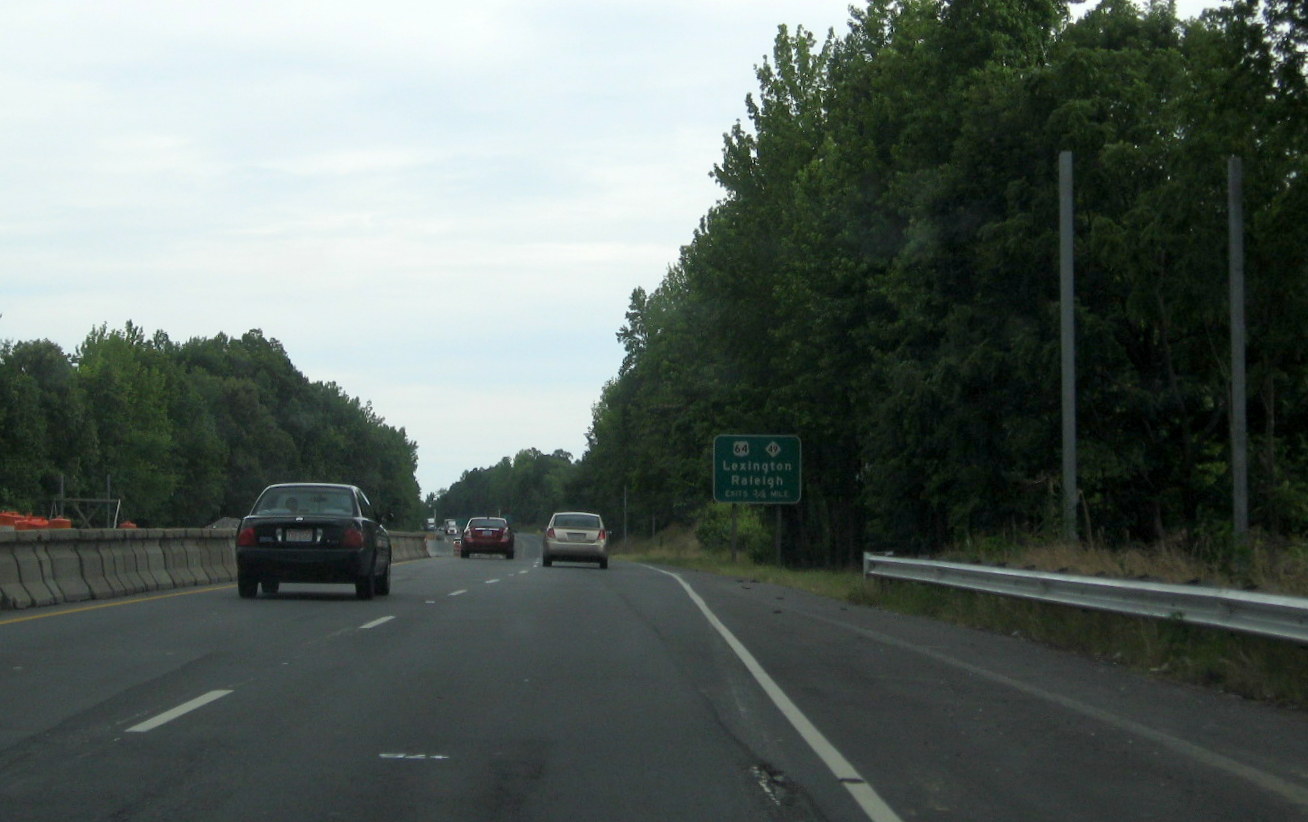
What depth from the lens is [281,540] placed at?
68.7 ft

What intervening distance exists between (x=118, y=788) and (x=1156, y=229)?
20957 mm

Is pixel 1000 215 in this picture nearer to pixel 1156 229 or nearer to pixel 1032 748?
pixel 1156 229

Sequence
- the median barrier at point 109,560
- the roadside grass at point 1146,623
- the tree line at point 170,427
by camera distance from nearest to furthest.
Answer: the roadside grass at point 1146,623
the median barrier at point 109,560
the tree line at point 170,427

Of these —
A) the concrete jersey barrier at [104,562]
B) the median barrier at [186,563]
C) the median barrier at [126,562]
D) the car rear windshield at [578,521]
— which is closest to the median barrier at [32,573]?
the concrete jersey barrier at [104,562]

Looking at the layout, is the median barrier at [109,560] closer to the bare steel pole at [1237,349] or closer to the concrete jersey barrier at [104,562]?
the concrete jersey barrier at [104,562]

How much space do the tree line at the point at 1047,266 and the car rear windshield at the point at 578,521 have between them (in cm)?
775

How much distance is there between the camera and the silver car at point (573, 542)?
43375 millimetres

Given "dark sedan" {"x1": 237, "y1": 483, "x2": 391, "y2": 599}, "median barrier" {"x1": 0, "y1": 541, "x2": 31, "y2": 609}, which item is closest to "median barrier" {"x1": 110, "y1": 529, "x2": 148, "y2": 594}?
"dark sedan" {"x1": 237, "y1": 483, "x2": 391, "y2": 599}

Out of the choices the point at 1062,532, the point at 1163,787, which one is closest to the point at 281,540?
the point at 1062,532

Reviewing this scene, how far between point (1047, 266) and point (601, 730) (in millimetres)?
23812

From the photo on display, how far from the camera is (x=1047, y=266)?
1217 inches

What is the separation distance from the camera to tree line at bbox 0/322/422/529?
9550 centimetres

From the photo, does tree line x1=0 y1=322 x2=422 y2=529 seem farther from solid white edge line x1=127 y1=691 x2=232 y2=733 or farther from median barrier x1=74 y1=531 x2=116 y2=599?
solid white edge line x1=127 y1=691 x2=232 y2=733

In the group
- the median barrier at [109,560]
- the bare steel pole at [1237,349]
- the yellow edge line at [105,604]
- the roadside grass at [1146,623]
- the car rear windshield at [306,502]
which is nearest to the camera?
the roadside grass at [1146,623]
